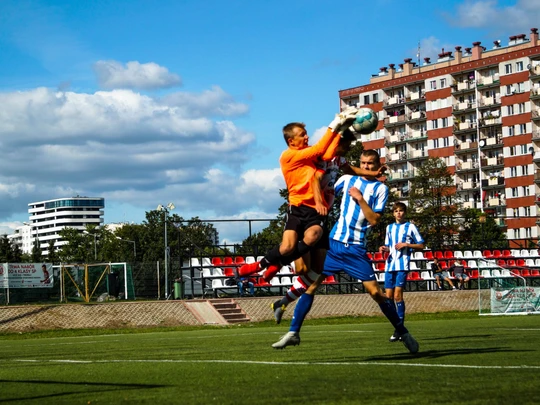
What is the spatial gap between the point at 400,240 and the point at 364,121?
5.60 m

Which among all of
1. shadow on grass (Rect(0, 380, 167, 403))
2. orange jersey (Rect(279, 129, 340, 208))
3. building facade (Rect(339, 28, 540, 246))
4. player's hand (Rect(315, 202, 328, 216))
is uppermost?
building facade (Rect(339, 28, 540, 246))

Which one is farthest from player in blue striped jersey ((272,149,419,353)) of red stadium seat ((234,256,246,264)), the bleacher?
red stadium seat ((234,256,246,264))

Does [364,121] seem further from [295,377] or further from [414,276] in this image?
[414,276]

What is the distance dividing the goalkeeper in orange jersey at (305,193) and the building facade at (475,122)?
10843 centimetres

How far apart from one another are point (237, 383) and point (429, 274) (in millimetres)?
30838

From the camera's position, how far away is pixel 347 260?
32.2 feet

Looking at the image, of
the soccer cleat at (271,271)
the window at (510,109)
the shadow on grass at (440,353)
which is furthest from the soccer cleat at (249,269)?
the window at (510,109)

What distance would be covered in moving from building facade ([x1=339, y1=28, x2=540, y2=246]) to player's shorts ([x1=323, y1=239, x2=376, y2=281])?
354ft

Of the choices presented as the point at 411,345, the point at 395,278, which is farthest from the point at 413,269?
A: the point at 411,345

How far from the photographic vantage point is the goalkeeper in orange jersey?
916 cm

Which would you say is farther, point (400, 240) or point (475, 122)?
point (475, 122)

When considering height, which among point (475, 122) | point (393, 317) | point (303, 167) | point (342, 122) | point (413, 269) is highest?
point (475, 122)

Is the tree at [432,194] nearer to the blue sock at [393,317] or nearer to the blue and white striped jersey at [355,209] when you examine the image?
the blue and white striped jersey at [355,209]

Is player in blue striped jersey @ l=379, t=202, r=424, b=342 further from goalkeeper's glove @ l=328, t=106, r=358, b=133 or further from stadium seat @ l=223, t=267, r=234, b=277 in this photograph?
stadium seat @ l=223, t=267, r=234, b=277
